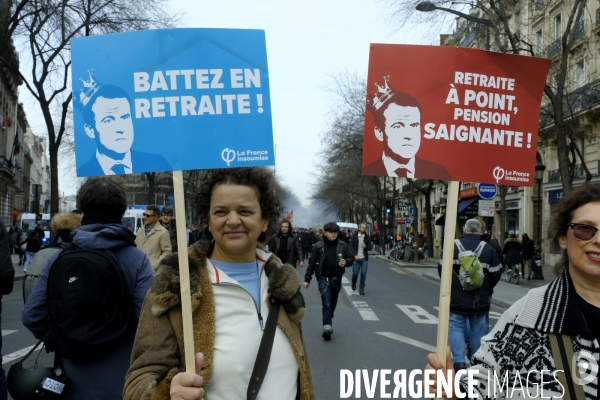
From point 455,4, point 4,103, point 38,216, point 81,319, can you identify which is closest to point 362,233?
point 455,4

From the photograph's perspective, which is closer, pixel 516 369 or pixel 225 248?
pixel 516 369

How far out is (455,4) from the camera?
16938 millimetres

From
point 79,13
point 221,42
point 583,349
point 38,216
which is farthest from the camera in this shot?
point 38,216

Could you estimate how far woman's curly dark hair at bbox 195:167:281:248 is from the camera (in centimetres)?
272

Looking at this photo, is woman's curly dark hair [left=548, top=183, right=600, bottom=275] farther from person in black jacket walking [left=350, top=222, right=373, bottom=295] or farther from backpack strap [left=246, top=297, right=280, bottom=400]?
person in black jacket walking [left=350, top=222, right=373, bottom=295]

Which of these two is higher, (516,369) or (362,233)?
(516,369)

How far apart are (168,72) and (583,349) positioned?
194 centimetres

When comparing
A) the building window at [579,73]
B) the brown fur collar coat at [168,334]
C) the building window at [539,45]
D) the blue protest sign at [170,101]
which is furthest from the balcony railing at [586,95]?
the brown fur collar coat at [168,334]

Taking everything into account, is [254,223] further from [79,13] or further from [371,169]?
[79,13]

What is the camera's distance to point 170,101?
2693mm

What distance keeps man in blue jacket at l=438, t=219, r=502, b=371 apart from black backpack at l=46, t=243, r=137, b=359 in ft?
15.9

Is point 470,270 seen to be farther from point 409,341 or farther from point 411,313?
point 411,313

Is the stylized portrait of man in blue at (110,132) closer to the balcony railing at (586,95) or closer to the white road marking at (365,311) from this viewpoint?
the white road marking at (365,311)

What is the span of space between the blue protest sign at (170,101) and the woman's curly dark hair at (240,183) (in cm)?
5
